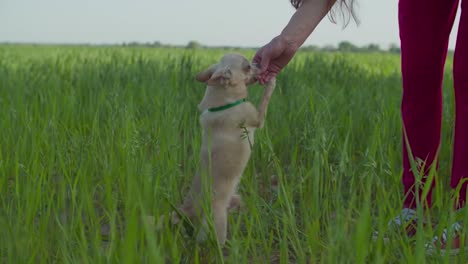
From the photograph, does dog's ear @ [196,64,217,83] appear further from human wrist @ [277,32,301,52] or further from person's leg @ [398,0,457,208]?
person's leg @ [398,0,457,208]

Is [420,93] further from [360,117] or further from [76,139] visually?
[76,139]

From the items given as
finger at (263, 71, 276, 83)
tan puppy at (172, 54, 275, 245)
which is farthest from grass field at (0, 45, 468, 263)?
finger at (263, 71, 276, 83)

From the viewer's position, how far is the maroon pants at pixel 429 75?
2047mm

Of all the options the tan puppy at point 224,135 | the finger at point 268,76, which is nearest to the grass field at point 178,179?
the tan puppy at point 224,135

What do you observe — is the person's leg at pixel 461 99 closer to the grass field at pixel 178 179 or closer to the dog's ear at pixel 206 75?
the grass field at pixel 178 179

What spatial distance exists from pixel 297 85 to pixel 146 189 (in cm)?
288

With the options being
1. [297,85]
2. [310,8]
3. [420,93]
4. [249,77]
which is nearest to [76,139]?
[249,77]

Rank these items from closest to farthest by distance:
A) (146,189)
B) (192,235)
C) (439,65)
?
1. (146,189)
2. (192,235)
3. (439,65)

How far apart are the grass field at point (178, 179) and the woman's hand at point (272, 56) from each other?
0.71ft

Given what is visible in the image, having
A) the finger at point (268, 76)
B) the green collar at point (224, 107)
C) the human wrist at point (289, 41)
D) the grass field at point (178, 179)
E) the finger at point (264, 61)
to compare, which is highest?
the human wrist at point (289, 41)

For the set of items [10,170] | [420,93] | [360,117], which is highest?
[420,93]

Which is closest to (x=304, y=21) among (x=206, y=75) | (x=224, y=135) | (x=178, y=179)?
(x=206, y=75)

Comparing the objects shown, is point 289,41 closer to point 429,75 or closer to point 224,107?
point 224,107

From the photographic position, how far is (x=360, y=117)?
3131mm
